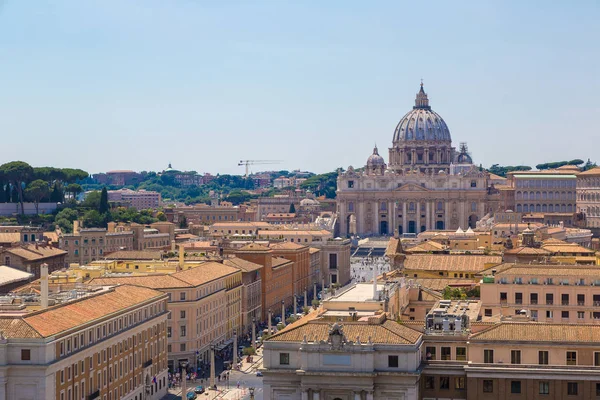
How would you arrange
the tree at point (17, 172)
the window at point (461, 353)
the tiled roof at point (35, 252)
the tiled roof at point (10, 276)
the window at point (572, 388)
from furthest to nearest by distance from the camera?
the tree at point (17, 172)
the tiled roof at point (35, 252)
the tiled roof at point (10, 276)
the window at point (461, 353)
the window at point (572, 388)

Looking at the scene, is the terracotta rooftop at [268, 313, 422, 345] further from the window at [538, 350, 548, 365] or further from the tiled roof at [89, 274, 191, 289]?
the tiled roof at [89, 274, 191, 289]

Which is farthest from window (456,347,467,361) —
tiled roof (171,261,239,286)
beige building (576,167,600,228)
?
beige building (576,167,600,228)

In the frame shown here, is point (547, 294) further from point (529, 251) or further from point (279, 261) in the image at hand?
point (279, 261)

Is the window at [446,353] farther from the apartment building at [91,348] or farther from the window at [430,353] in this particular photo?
the apartment building at [91,348]

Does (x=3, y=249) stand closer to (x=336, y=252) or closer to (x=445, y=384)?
(x=336, y=252)

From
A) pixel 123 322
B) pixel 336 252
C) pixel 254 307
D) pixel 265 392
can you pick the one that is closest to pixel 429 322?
pixel 265 392

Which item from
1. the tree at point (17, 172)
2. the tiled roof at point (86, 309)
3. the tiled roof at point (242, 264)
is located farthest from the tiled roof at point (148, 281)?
the tree at point (17, 172)
